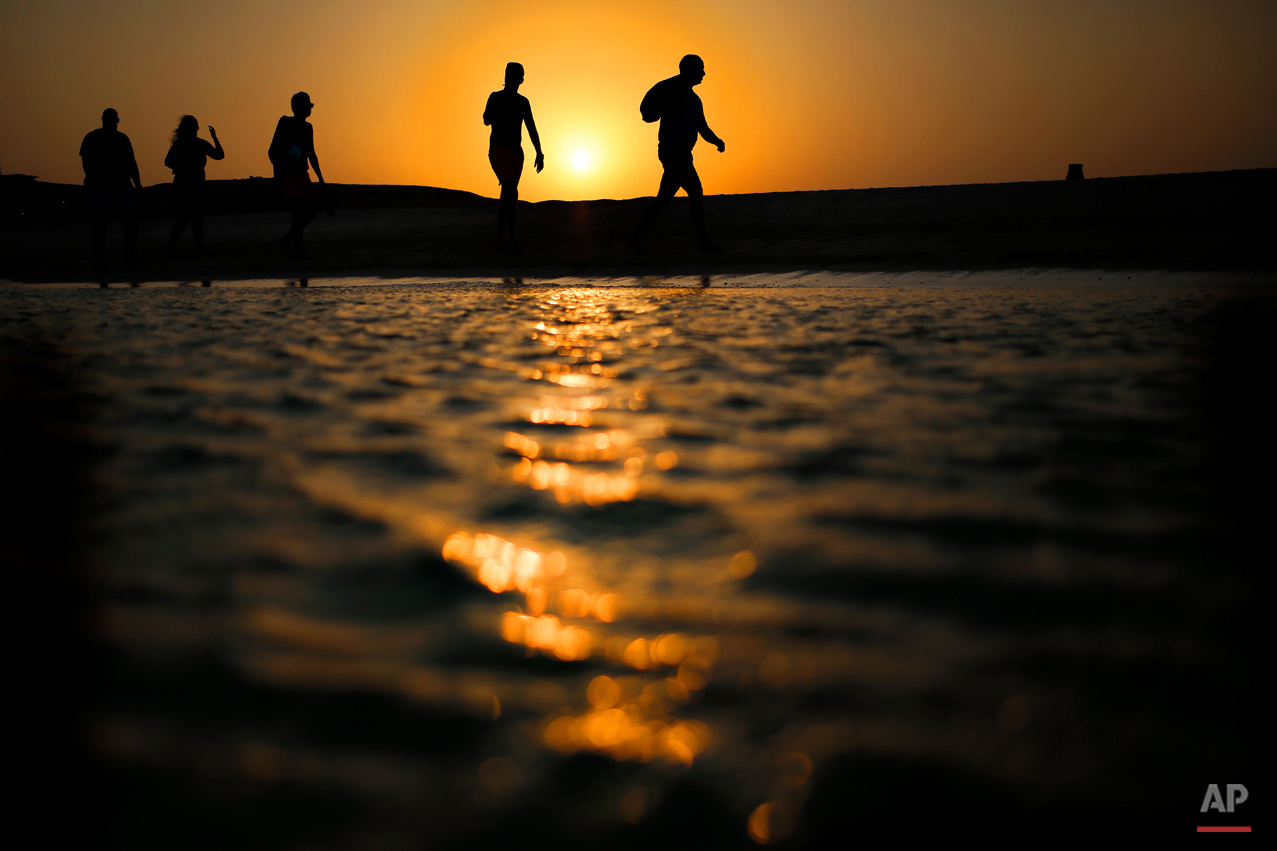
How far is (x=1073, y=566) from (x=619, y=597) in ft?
2.14

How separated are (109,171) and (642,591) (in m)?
10.7

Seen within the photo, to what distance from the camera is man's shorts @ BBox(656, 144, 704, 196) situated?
8852 millimetres

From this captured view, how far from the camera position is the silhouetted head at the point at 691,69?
8789mm

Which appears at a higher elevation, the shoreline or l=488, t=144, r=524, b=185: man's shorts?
l=488, t=144, r=524, b=185: man's shorts

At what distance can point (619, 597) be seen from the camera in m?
1.13

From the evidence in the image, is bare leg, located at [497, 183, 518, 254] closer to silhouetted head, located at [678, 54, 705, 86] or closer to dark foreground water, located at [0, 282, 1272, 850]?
silhouetted head, located at [678, 54, 705, 86]

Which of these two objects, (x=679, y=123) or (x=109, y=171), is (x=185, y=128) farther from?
(x=679, y=123)

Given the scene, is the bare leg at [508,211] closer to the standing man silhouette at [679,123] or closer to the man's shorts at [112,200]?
the standing man silhouette at [679,123]

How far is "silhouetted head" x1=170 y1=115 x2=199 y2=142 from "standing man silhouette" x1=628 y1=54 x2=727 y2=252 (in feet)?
18.0

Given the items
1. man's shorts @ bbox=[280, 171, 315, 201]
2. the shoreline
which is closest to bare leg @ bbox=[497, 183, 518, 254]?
the shoreline

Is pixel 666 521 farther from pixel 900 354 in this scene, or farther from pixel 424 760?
pixel 900 354

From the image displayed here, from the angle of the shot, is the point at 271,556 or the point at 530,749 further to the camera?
the point at 271,556

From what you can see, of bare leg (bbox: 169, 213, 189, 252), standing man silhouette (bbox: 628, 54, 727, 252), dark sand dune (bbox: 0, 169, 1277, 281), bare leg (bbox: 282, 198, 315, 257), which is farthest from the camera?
bare leg (bbox: 169, 213, 189, 252)

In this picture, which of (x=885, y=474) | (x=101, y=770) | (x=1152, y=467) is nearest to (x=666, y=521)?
(x=885, y=474)
